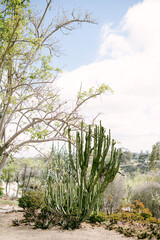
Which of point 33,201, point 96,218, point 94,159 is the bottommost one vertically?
point 96,218

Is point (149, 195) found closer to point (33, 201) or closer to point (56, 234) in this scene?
point (33, 201)

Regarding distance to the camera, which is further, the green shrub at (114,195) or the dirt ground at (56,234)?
the green shrub at (114,195)

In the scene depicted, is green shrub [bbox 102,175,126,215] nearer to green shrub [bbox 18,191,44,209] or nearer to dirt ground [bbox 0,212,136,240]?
green shrub [bbox 18,191,44,209]

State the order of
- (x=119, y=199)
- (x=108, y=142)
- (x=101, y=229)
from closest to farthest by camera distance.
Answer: (x=108, y=142) → (x=101, y=229) → (x=119, y=199)

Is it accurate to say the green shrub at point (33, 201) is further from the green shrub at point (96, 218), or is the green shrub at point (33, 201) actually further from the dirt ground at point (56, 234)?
the green shrub at point (96, 218)

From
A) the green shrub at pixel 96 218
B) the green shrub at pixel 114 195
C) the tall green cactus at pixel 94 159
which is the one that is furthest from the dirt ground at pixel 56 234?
the green shrub at pixel 114 195

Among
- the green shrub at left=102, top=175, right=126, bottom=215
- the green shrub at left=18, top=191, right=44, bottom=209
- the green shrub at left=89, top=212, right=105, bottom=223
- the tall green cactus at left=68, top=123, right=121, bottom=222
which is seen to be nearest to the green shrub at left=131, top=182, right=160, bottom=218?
the green shrub at left=102, top=175, right=126, bottom=215

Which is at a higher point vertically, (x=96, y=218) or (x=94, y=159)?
(x=94, y=159)

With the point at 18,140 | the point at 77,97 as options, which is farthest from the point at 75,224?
the point at 77,97

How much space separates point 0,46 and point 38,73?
63.1 inches

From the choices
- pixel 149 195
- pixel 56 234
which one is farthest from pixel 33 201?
pixel 149 195

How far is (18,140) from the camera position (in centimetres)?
811

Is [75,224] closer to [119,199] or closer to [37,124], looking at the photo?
[37,124]

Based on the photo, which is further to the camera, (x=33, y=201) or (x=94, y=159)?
(x=33, y=201)
